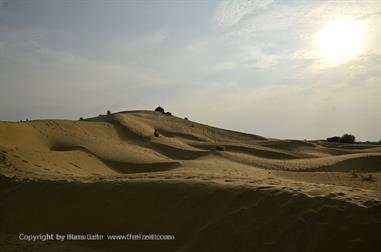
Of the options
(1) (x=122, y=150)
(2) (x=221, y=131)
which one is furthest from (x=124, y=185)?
(2) (x=221, y=131)

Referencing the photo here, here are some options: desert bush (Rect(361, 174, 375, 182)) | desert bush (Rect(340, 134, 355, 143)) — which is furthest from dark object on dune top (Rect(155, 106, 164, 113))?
desert bush (Rect(361, 174, 375, 182))

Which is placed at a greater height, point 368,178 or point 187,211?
point 368,178

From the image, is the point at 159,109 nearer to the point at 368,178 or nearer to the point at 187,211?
the point at 368,178

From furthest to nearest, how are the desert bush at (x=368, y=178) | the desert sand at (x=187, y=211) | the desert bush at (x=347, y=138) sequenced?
the desert bush at (x=347, y=138)
the desert bush at (x=368, y=178)
the desert sand at (x=187, y=211)

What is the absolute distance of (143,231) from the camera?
26.4 ft

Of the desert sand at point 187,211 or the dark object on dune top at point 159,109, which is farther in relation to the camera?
the dark object on dune top at point 159,109

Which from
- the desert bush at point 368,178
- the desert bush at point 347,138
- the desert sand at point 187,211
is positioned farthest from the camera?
the desert bush at point 347,138

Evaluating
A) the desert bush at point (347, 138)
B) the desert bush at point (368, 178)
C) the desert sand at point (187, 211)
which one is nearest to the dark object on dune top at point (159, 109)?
the desert bush at point (347, 138)

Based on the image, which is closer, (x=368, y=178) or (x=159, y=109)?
(x=368, y=178)

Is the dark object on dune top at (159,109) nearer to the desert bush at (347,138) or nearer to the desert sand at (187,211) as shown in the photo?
the desert bush at (347,138)

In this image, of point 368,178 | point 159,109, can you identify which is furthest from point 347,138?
point 368,178

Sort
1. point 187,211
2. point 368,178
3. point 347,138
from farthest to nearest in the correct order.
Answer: point 347,138
point 368,178
point 187,211

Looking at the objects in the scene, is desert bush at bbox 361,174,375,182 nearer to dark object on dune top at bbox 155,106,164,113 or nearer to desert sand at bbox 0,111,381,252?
desert sand at bbox 0,111,381,252

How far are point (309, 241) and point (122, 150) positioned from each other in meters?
15.1
